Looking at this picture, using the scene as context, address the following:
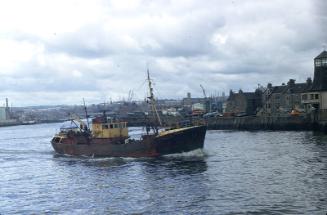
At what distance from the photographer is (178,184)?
35438 millimetres

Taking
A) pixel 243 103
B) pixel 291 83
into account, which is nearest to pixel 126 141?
pixel 291 83

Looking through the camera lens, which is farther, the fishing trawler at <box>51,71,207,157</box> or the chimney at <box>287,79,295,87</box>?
the chimney at <box>287,79,295,87</box>

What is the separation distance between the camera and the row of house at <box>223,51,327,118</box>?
291 feet

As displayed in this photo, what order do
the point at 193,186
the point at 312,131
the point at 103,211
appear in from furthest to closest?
the point at 312,131
the point at 193,186
the point at 103,211

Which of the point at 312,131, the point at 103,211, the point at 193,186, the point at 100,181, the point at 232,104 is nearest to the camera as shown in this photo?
the point at 103,211

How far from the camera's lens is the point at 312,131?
8200cm

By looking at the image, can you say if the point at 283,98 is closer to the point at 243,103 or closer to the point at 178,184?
the point at 243,103

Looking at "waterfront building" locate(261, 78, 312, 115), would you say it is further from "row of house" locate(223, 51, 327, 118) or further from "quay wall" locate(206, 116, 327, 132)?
"quay wall" locate(206, 116, 327, 132)

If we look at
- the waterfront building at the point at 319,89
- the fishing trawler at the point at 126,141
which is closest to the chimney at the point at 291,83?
the waterfront building at the point at 319,89

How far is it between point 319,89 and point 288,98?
30.8 meters

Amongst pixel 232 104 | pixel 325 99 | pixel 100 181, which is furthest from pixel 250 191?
pixel 232 104

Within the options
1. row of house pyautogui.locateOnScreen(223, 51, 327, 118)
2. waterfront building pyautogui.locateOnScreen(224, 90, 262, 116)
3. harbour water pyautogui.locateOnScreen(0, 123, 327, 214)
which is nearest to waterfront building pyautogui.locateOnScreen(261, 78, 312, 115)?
row of house pyautogui.locateOnScreen(223, 51, 327, 118)

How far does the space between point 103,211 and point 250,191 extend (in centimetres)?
948

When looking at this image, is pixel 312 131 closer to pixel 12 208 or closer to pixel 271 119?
pixel 271 119
